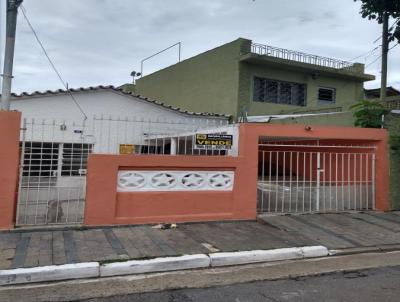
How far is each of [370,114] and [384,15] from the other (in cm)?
590

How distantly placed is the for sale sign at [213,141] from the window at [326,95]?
1020 centimetres

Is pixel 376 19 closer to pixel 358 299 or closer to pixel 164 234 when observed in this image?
pixel 164 234

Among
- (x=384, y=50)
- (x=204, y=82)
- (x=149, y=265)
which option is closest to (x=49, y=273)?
(x=149, y=265)

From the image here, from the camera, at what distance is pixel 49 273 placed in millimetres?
5520

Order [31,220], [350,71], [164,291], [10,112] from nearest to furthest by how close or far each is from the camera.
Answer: [164,291] → [10,112] → [31,220] → [350,71]

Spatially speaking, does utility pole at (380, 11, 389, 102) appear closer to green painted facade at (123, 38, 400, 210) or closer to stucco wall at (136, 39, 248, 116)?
green painted facade at (123, 38, 400, 210)

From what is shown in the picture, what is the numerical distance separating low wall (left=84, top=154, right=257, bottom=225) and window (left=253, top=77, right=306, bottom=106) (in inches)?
309

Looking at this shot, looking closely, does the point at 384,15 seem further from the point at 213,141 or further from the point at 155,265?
the point at 155,265

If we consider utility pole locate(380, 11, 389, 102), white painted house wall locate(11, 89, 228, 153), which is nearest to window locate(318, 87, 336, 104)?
utility pole locate(380, 11, 389, 102)

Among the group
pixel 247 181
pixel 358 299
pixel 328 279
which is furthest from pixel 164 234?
pixel 358 299

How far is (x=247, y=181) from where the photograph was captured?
30.8 feet

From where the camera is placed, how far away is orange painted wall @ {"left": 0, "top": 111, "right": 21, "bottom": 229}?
24.9 ft

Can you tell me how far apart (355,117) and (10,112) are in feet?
29.0

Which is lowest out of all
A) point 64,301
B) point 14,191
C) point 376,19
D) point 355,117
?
point 64,301
